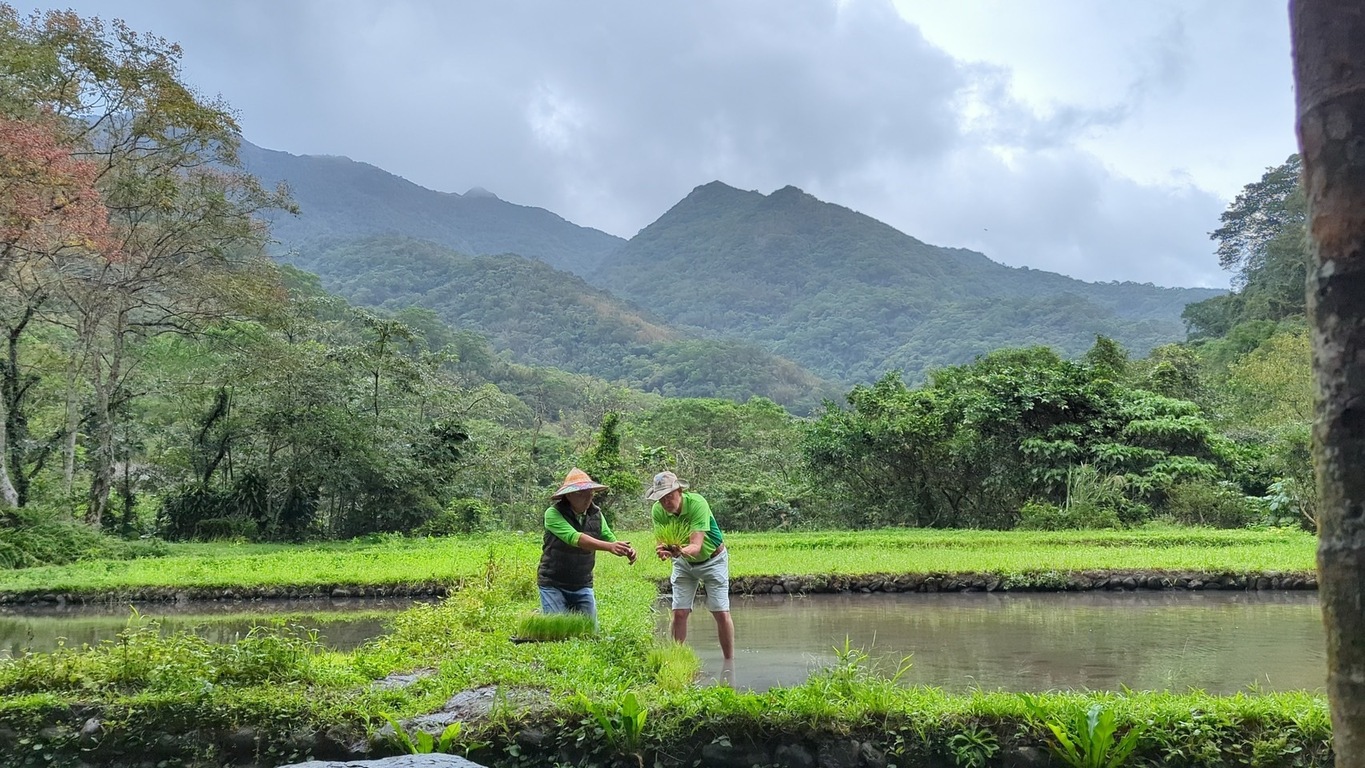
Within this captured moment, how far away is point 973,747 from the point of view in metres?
4.01

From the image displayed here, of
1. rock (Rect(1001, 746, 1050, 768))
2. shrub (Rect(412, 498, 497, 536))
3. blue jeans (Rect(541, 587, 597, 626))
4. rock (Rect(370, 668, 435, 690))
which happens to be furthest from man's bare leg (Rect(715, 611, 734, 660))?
shrub (Rect(412, 498, 497, 536))

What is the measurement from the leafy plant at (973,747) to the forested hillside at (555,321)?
178ft

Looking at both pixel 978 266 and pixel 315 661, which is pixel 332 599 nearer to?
pixel 315 661

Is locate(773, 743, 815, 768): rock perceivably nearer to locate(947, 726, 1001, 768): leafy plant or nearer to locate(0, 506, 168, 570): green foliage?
locate(947, 726, 1001, 768): leafy plant

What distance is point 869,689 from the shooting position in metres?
4.38

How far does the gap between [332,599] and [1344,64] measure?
12451 millimetres

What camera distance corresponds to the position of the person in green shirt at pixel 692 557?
6301 millimetres

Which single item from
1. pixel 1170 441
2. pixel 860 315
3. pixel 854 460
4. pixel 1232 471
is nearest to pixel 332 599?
pixel 854 460

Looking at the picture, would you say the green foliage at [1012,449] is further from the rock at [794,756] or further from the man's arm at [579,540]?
the rock at [794,756]

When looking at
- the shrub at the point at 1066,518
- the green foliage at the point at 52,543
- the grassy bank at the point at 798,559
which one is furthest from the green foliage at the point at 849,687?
the green foliage at the point at 52,543

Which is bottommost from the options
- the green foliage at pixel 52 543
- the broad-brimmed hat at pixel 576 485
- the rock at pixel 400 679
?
the green foliage at pixel 52 543

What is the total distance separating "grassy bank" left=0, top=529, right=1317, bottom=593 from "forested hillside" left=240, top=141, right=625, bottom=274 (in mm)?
126667

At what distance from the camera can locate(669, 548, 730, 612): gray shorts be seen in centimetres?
641

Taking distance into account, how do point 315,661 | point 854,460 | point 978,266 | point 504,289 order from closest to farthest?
point 315,661, point 854,460, point 504,289, point 978,266
